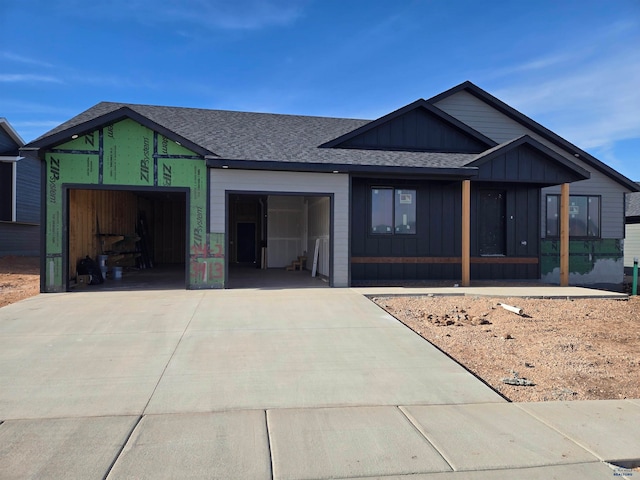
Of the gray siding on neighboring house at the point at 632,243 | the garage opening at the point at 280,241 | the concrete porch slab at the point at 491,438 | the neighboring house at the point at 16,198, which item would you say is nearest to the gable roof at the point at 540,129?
the garage opening at the point at 280,241

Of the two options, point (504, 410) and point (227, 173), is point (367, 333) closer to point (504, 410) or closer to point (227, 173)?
point (504, 410)

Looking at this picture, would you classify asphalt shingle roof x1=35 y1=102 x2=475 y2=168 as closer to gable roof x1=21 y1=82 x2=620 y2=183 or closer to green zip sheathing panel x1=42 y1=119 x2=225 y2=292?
gable roof x1=21 y1=82 x2=620 y2=183

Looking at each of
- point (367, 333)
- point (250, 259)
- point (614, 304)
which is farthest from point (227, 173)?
point (250, 259)

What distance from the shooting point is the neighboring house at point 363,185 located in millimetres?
10969

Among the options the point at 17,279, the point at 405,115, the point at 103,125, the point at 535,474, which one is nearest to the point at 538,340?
the point at 535,474

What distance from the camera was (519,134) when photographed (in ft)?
53.2

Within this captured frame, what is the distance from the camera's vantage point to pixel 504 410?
Answer: 4.33m

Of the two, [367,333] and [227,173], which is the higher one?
[227,173]

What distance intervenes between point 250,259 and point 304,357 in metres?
17.7

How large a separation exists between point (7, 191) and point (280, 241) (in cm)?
1334

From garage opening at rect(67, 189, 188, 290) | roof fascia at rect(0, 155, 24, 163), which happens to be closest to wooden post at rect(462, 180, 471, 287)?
garage opening at rect(67, 189, 188, 290)

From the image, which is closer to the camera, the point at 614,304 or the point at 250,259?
the point at 614,304

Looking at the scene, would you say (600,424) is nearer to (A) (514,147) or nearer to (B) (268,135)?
(A) (514,147)

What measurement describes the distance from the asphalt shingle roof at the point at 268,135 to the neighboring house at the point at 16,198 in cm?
971
